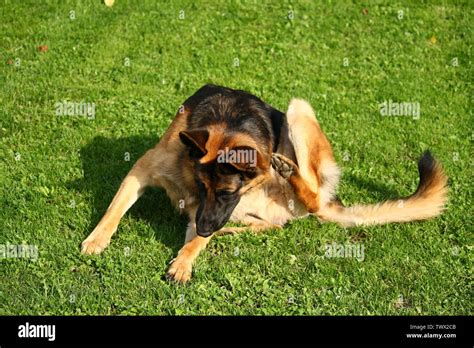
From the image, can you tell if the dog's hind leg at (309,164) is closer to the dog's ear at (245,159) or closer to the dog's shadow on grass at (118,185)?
the dog's ear at (245,159)

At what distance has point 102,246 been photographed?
5.70 m

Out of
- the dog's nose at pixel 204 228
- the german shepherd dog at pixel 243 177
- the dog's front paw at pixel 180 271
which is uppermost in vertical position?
the german shepherd dog at pixel 243 177

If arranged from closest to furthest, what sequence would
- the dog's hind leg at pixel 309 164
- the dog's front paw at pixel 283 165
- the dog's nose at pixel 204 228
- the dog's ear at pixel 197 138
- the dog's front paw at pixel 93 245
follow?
1. the dog's ear at pixel 197 138
2. the dog's nose at pixel 204 228
3. the dog's front paw at pixel 93 245
4. the dog's front paw at pixel 283 165
5. the dog's hind leg at pixel 309 164

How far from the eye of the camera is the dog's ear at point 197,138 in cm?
518

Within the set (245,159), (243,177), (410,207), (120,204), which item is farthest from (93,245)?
(410,207)

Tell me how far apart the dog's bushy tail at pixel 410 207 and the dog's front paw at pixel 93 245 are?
2.28 m

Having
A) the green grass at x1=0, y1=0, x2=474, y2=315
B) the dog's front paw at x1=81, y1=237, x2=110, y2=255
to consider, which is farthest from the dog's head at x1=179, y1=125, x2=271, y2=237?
the dog's front paw at x1=81, y1=237, x2=110, y2=255

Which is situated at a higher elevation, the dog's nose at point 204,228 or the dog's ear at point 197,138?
the dog's ear at point 197,138

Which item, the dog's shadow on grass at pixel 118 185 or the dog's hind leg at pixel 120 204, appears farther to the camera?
the dog's shadow on grass at pixel 118 185

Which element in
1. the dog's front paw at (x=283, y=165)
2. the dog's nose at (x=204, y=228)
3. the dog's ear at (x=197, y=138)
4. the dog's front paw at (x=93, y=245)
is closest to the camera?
the dog's ear at (x=197, y=138)

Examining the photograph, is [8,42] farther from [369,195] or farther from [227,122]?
[369,195]

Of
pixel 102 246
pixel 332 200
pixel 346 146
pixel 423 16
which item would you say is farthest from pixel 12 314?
pixel 423 16

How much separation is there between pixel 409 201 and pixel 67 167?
12.6ft

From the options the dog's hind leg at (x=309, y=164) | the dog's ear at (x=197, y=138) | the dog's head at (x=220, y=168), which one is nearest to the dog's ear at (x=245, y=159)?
the dog's head at (x=220, y=168)
